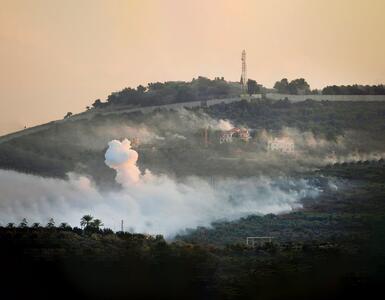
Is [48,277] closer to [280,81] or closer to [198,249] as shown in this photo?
[198,249]

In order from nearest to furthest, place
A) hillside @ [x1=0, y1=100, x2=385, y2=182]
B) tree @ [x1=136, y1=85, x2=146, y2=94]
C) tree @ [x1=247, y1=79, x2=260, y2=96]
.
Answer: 1. hillside @ [x1=0, y1=100, x2=385, y2=182]
2. tree @ [x1=136, y1=85, x2=146, y2=94]
3. tree @ [x1=247, y1=79, x2=260, y2=96]

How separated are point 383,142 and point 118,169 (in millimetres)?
7781

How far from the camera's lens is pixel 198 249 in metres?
23.8

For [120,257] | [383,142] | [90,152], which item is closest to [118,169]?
[90,152]

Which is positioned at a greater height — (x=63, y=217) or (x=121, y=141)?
(x=121, y=141)

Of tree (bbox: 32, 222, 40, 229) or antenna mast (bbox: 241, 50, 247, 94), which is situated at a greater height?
antenna mast (bbox: 241, 50, 247, 94)

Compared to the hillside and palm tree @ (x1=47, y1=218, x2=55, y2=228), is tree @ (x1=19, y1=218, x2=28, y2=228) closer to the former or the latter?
palm tree @ (x1=47, y1=218, x2=55, y2=228)

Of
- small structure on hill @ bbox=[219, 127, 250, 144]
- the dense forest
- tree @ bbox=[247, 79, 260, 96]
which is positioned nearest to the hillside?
small structure on hill @ bbox=[219, 127, 250, 144]

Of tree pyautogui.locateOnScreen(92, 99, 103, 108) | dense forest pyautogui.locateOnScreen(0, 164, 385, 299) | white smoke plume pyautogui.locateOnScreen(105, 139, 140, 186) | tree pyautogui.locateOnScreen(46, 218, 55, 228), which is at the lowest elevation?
dense forest pyautogui.locateOnScreen(0, 164, 385, 299)

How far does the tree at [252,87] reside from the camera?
2834cm

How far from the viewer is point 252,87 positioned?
28.8m

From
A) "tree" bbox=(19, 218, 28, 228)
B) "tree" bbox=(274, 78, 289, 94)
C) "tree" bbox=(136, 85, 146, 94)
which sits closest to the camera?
"tree" bbox=(19, 218, 28, 228)

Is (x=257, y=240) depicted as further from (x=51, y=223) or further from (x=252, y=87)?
(x=252, y=87)

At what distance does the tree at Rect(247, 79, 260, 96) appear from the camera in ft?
93.0
